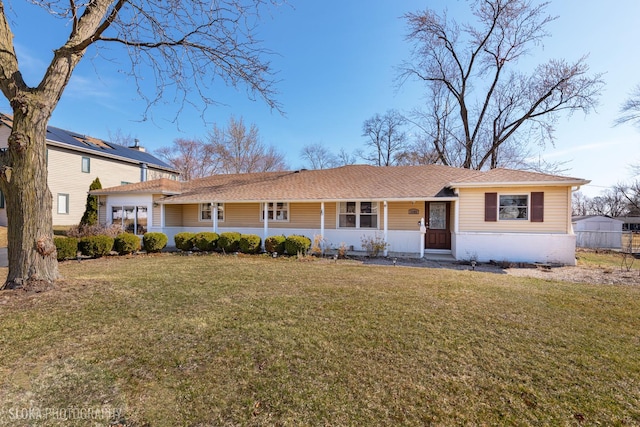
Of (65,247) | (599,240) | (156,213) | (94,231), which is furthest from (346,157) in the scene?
(65,247)

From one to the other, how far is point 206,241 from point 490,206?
1129 cm

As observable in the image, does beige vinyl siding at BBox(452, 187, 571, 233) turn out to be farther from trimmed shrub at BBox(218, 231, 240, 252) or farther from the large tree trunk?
the large tree trunk

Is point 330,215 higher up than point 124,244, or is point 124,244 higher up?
point 330,215

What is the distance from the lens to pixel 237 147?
29234mm

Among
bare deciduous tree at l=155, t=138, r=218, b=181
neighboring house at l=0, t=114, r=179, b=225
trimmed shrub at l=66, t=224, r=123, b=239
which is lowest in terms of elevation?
trimmed shrub at l=66, t=224, r=123, b=239

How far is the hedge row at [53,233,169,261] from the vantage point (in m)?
9.34

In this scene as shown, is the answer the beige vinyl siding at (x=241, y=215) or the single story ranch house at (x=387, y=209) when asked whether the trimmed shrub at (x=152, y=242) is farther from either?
the beige vinyl siding at (x=241, y=215)

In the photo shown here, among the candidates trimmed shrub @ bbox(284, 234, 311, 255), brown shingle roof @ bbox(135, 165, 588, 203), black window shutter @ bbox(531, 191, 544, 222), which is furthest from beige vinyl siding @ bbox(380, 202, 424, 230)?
black window shutter @ bbox(531, 191, 544, 222)

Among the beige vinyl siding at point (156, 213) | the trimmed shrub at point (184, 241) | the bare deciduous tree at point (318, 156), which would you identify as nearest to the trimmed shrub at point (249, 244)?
the trimmed shrub at point (184, 241)

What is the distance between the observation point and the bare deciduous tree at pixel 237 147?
28.7 metres

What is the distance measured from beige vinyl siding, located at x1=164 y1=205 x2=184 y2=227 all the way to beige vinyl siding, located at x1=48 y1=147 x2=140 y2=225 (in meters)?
9.57

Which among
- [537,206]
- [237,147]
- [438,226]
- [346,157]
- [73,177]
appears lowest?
[438,226]

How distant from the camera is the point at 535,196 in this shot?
10.1 m

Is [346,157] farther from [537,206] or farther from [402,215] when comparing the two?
[537,206]
